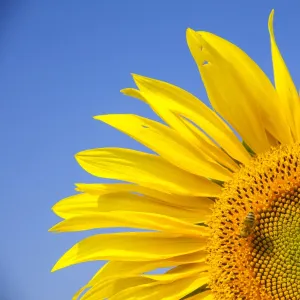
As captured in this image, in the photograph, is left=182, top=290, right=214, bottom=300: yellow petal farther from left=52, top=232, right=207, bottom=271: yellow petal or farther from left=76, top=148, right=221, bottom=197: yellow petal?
left=76, top=148, right=221, bottom=197: yellow petal

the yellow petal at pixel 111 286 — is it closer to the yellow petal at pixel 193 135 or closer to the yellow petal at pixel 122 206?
the yellow petal at pixel 122 206

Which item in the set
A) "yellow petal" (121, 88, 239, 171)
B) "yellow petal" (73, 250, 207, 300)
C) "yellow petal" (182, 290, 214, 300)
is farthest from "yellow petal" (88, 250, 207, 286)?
"yellow petal" (121, 88, 239, 171)

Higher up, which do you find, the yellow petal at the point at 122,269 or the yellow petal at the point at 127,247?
the yellow petal at the point at 127,247

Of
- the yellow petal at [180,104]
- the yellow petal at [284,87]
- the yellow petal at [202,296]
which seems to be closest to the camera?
the yellow petal at [284,87]

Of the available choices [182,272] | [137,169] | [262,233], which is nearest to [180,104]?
[137,169]

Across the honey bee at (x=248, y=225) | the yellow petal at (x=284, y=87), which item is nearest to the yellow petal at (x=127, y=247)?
the honey bee at (x=248, y=225)

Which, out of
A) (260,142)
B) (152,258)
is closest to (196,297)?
(152,258)

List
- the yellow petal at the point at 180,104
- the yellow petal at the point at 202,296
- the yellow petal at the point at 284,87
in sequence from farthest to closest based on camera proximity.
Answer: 1. the yellow petal at the point at 202,296
2. the yellow petal at the point at 180,104
3. the yellow petal at the point at 284,87
